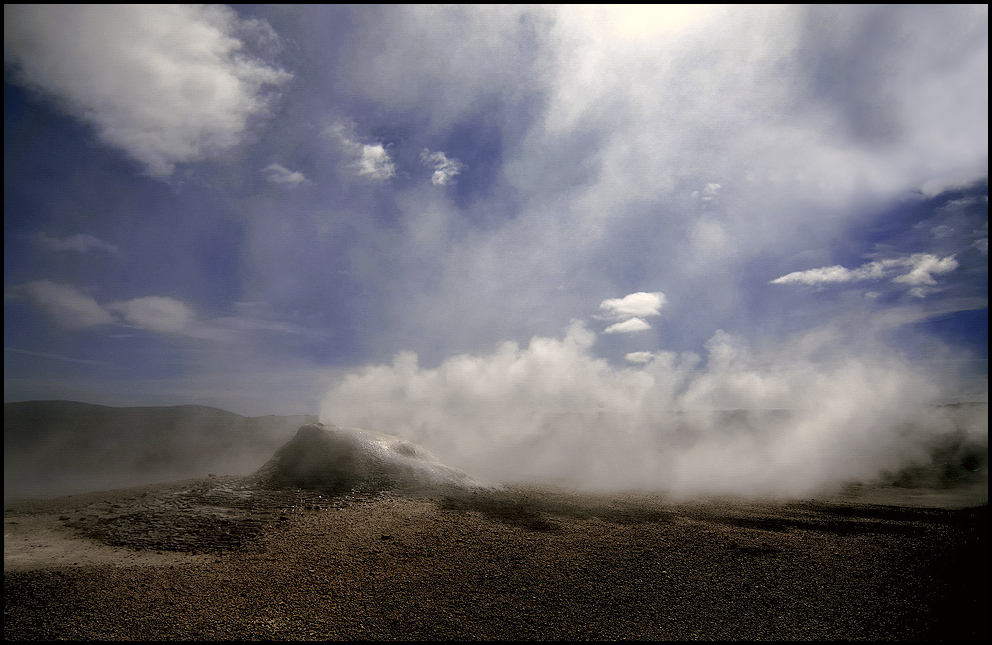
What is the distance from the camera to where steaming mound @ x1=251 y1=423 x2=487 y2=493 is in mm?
20797

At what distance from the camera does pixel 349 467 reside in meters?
21.7

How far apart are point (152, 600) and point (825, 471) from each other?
1493 inches

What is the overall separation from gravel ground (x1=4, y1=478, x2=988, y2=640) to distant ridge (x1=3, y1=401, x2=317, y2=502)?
20.0 meters

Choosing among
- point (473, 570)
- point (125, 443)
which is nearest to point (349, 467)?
point (473, 570)

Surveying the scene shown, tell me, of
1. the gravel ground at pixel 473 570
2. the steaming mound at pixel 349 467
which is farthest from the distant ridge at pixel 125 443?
the gravel ground at pixel 473 570

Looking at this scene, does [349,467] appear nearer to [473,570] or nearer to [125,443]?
[473,570]

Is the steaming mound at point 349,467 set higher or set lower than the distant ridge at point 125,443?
higher

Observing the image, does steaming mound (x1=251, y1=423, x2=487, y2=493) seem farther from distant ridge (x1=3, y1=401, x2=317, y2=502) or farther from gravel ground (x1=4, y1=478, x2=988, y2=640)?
distant ridge (x1=3, y1=401, x2=317, y2=502)

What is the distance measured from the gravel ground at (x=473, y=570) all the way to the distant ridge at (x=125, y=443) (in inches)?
788

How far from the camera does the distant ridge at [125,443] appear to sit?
35219 mm

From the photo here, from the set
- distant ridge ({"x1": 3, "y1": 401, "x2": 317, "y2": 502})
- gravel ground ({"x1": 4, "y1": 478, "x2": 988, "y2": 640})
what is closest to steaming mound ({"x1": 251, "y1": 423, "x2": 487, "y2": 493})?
gravel ground ({"x1": 4, "y1": 478, "x2": 988, "y2": 640})

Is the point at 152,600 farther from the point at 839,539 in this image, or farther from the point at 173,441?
the point at 173,441

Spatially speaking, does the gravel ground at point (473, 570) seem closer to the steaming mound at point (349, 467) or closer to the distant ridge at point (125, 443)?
the steaming mound at point (349, 467)

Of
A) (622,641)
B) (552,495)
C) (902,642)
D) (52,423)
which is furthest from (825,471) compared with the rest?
(52,423)
